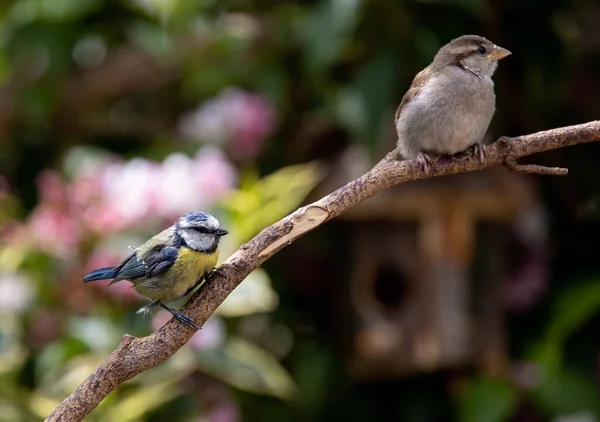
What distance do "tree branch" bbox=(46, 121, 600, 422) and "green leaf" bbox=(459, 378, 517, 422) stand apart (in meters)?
1.59

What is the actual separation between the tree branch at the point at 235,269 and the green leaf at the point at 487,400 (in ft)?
5.21

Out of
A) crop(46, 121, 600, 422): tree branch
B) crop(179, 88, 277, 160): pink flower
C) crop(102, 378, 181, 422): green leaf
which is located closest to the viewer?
crop(46, 121, 600, 422): tree branch

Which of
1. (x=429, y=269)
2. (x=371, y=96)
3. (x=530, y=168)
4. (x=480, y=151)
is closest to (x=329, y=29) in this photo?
(x=371, y=96)

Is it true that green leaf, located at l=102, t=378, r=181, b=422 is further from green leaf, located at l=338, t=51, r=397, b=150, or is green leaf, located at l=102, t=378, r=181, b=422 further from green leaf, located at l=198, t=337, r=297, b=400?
green leaf, located at l=338, t=51, r=397, b=150

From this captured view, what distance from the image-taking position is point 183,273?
128 centimetres

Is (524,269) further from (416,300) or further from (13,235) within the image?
(13,235)

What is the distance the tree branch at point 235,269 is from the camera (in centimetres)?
117

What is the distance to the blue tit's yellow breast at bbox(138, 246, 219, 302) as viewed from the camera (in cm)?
128

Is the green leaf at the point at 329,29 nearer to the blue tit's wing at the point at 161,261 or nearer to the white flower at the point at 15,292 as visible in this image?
the white flower at the point at 15,292

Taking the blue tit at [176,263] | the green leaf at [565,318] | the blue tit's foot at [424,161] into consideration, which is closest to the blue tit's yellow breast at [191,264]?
the blue tit at [176,263]

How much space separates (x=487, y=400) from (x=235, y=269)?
176cm

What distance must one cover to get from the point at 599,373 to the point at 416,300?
2.37 feet

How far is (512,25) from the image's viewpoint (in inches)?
119

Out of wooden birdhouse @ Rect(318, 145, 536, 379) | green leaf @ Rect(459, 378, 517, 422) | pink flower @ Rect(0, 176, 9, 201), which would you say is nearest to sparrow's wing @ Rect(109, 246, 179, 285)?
wooden birdhouse @ Rect(318, 145, 536, 379)
